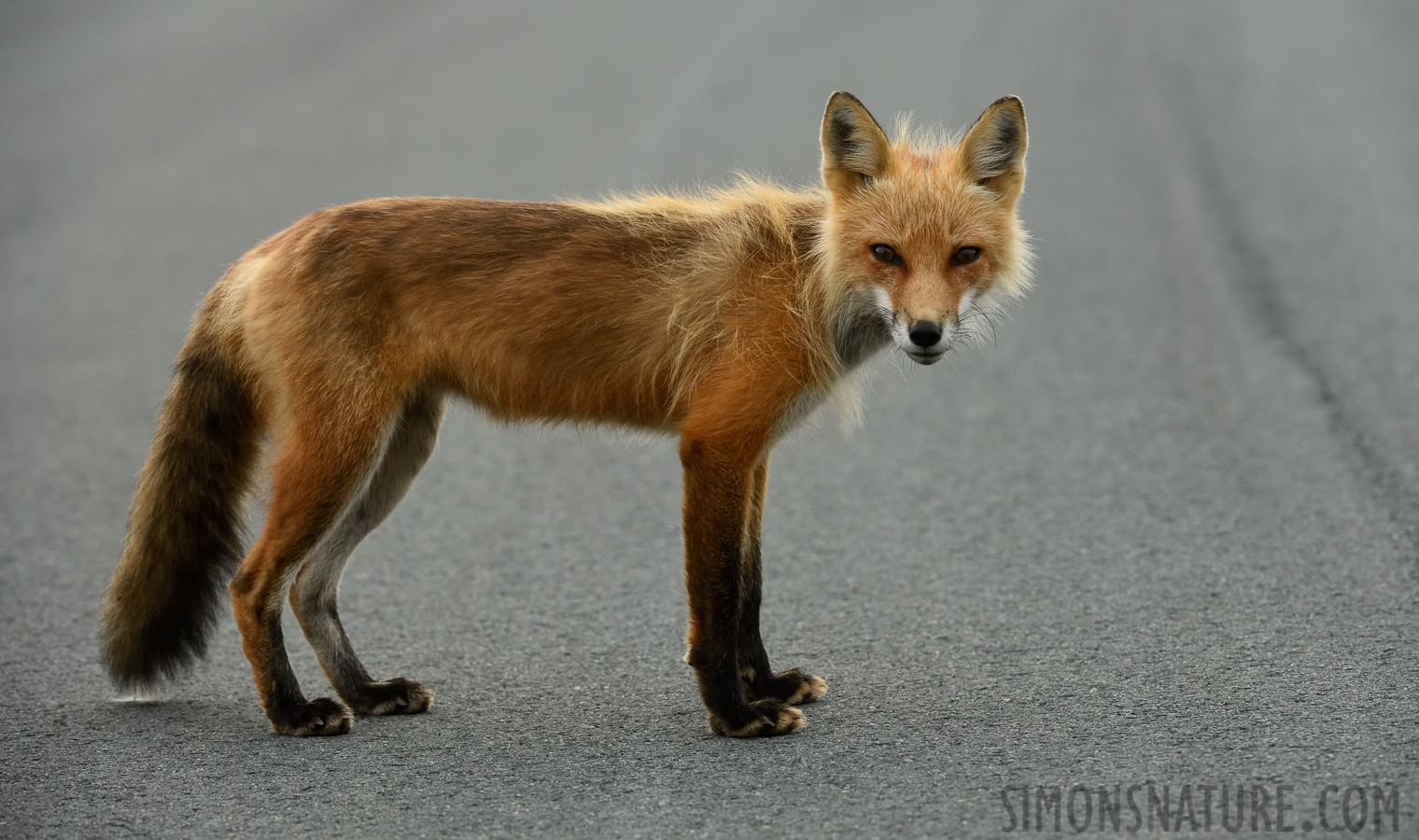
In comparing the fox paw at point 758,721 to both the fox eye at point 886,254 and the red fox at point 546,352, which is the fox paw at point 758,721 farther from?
the fox eye at point 886,254

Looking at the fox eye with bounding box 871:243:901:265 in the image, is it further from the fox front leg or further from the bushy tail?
the bushy tail

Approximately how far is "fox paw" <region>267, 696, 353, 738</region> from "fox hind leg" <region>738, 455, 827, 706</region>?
4.65ft

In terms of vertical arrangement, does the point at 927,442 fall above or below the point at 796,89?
below

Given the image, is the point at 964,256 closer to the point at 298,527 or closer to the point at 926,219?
the point at 926,219

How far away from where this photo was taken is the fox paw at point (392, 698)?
4.80 meters

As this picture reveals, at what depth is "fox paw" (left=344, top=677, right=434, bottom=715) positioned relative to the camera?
4.80 m

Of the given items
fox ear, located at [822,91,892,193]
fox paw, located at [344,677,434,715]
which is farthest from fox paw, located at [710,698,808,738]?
fox ear, located at [822,91,892,193]

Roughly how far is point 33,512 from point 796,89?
1074 cm

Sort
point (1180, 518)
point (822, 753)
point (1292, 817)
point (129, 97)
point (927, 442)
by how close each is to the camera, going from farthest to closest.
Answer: point (129, 97) → point (927, 442) → point (1180, 518) → point (822, 753) → point (1292, 817)

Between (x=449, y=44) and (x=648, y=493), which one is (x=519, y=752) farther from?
(x=449, y=44)

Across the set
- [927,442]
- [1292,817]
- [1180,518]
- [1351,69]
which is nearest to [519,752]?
[1292,817]

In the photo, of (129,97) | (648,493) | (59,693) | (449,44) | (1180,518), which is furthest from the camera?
(449,44)

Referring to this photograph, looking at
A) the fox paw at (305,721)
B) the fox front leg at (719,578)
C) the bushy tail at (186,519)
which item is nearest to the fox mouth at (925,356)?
the fox front leg at (719,578)

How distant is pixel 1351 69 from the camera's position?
1538cm
